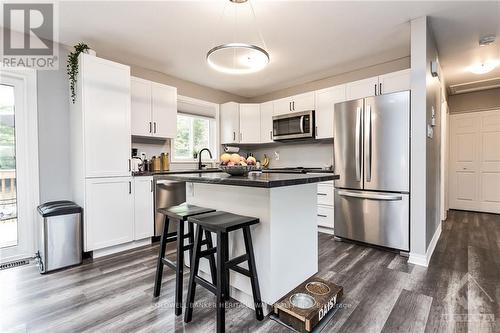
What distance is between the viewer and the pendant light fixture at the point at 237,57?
202cm

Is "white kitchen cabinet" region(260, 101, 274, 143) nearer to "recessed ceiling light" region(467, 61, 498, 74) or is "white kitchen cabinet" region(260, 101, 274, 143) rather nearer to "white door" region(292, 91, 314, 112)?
"white door" region(292, 91, 314, 112)

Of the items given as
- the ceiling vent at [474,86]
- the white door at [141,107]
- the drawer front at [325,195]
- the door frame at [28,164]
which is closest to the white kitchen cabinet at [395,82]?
the drawer front at [325,195]

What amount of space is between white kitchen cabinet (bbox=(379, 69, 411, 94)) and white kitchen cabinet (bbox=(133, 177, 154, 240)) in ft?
11.1

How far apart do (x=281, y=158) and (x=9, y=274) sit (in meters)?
4.25

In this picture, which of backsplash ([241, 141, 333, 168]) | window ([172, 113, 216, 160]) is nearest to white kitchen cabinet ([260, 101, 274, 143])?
backsplash ([241, 141, 333, 168])

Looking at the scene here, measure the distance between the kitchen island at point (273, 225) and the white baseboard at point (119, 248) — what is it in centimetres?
151

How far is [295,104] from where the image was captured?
446cm

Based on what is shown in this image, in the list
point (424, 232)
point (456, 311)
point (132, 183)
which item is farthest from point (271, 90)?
point (456, 311)

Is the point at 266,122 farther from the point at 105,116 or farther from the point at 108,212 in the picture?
the point at 108,212

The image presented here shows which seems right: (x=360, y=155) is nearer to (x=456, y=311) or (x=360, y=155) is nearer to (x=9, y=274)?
(x=456, y=311)

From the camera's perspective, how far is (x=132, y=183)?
316 cm

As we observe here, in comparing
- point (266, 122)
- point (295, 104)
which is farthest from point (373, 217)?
point (266, 122)

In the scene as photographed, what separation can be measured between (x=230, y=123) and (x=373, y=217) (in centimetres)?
309

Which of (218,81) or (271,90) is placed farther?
(271,90)
